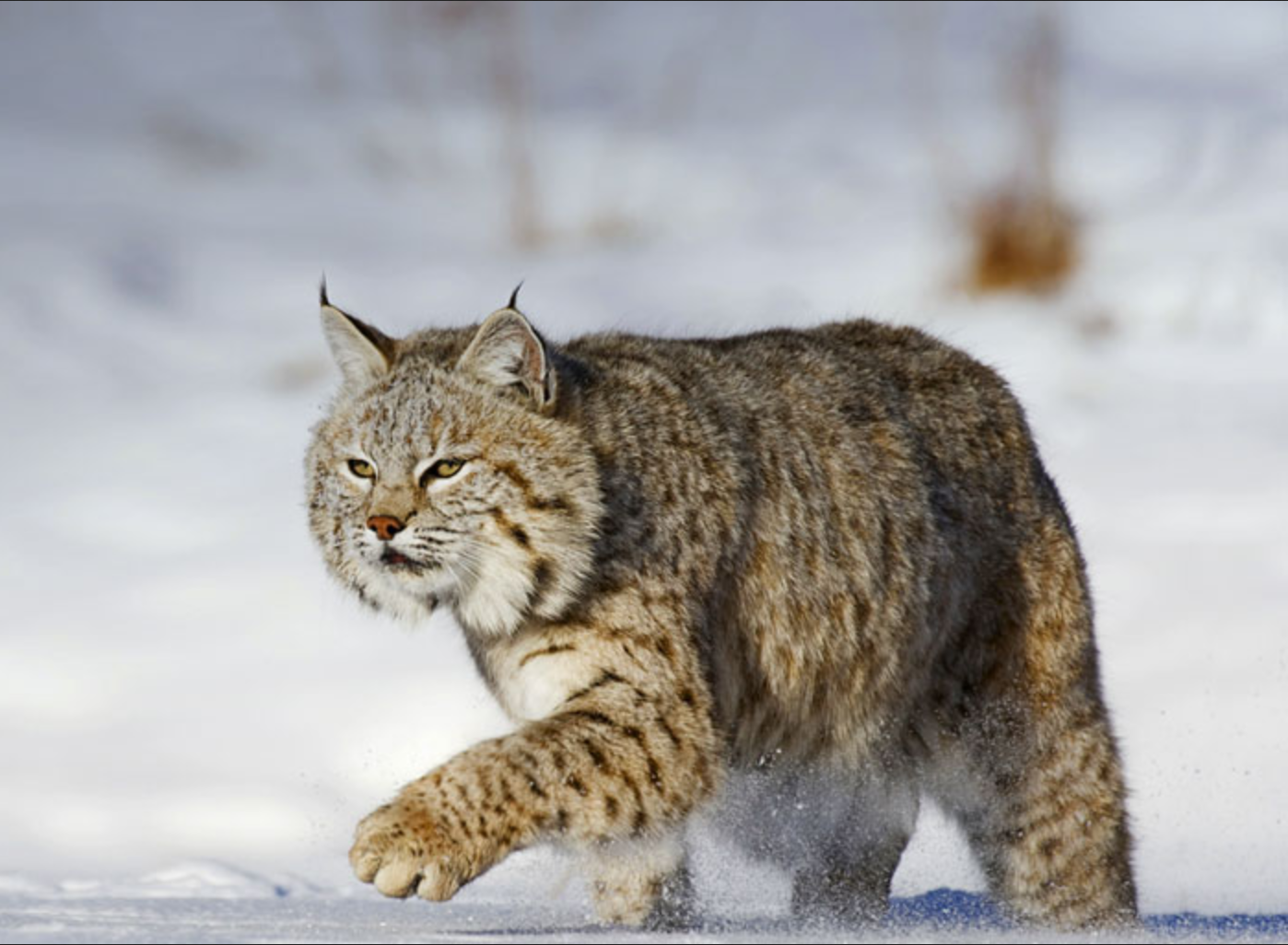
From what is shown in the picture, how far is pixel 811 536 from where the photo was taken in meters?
5.05

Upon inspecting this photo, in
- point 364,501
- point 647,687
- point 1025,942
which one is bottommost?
point 1025,942

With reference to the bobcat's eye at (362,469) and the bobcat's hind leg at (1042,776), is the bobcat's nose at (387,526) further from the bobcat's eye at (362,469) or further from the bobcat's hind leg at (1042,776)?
the bobcat's hind leg at (1042,776)

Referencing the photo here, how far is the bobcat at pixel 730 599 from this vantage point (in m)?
4.53

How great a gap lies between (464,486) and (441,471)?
7 centimetres

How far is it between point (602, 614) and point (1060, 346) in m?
7.03

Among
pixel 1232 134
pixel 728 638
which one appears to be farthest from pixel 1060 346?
pixel 728 638

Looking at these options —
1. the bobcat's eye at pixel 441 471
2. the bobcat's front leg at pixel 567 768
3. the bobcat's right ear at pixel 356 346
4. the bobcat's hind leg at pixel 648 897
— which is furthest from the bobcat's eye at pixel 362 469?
the bobcat's hind leg at pixel 648 897

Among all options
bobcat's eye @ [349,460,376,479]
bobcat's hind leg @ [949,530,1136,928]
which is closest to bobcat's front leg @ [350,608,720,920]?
bobcat's eye @ [349,460,376,479]

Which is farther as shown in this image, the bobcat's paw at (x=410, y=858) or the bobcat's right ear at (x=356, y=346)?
the bobcat's right ear at (x=356, y=346)

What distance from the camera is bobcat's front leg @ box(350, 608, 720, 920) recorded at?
4.22 meters

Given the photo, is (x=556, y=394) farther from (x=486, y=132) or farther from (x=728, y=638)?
(x=486, y=132)

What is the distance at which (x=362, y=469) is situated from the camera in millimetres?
4730

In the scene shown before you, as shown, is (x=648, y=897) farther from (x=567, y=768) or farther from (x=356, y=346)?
(x=356, y=346)

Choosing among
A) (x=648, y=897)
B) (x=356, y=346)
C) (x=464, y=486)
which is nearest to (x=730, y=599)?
(x=464, y=486)
